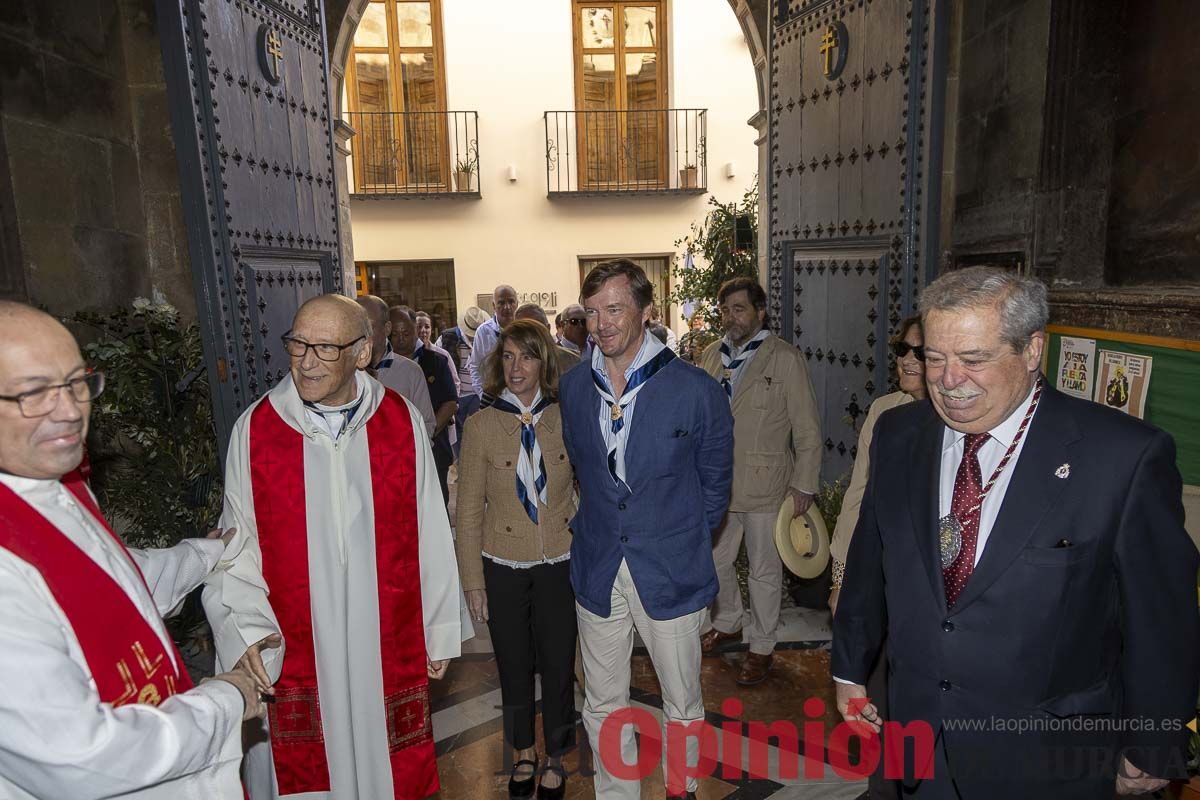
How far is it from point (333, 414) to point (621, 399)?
3.08 feet

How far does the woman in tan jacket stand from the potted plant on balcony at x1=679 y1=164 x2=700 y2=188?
11.0 metres

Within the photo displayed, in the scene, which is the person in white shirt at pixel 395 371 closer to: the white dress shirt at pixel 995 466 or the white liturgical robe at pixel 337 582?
the white liturgical robe at pixel 337 582

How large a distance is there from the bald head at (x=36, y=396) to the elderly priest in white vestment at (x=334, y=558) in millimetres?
880

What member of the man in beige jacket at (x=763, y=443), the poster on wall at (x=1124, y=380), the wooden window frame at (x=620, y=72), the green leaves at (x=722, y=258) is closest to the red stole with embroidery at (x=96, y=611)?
the man in beige jacket at (x=763, y=443)

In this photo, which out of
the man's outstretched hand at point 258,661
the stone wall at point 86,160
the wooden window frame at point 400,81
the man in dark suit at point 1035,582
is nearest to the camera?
the man in dark suit at point 1035,582

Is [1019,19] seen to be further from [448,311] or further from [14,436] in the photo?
[448,311]

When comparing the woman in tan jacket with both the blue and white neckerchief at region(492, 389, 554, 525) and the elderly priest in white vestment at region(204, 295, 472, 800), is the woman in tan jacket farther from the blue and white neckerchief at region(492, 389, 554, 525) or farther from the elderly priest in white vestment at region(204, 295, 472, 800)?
the elderly priest in white vestment at region(204, 295, 472, 800)

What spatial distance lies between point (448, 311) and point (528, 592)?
1093 cm

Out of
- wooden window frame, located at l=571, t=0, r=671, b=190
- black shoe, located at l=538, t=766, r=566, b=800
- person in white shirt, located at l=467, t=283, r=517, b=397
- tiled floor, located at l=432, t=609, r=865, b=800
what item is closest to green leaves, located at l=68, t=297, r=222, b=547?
tiled floor, located at l=432, t=609, r=865, b=800

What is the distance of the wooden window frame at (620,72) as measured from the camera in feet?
42.0

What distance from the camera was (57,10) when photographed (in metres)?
3.84

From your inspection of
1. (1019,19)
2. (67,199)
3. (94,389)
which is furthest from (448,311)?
(94,389)

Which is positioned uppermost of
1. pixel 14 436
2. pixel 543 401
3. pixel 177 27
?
pixel 177 27

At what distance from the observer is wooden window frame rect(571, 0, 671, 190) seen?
12789mm
